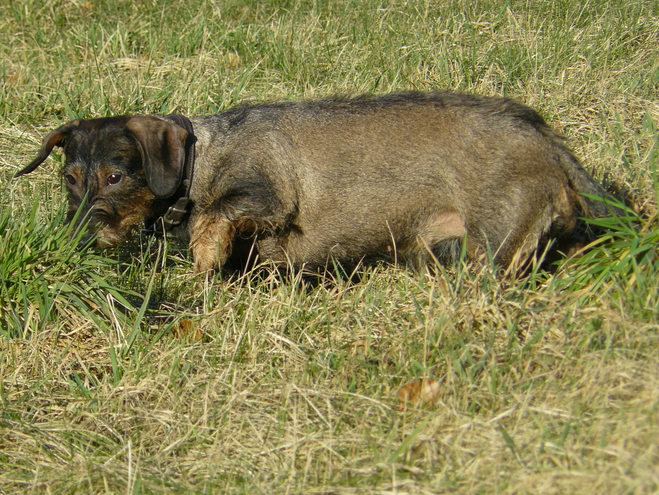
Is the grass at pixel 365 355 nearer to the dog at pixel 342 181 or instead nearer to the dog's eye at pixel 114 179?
the dog at pixel 342 181

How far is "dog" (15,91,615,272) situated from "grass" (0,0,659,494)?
0.72 feet

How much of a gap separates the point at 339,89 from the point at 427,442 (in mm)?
3882

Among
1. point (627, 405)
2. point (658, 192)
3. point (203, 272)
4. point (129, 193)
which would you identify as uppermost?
point (658, 192)

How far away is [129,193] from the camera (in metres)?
4.70

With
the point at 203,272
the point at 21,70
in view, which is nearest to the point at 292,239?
the point at 203,272

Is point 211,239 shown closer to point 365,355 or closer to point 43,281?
point 43,281

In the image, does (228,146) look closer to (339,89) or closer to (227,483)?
(339,89)

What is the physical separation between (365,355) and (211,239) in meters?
1.44

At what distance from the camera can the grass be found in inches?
120

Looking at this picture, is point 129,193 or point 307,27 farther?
point 307,27

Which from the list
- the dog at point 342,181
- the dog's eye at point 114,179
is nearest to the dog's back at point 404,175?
the dog at point 342,181

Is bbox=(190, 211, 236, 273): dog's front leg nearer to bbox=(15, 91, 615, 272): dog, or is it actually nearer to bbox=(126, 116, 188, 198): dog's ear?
bbox=(15, 91, 615, 272): dog

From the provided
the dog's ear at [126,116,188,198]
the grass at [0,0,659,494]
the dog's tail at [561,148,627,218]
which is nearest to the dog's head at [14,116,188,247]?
the dog's ear at [126,116,188,198]

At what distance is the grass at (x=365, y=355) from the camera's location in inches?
120
